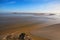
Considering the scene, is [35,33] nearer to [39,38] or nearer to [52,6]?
[39,38]

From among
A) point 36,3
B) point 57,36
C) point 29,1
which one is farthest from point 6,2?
point 57,36

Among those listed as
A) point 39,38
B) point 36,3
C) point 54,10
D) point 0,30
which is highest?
point 36,3

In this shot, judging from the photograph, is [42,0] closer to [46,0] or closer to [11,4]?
[46,0]

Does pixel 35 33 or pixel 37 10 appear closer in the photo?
pixel 35 33

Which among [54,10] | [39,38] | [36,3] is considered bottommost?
[39,38]

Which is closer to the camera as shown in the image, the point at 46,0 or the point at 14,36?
the point at 14,36

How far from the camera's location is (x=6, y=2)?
9.70 ft

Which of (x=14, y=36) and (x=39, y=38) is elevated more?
(x=14, y=36)

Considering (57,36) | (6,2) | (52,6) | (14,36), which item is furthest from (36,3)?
(14,36)

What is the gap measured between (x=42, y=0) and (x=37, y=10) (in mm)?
334

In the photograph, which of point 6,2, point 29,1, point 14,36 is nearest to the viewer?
point 14,36

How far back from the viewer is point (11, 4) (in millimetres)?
3051

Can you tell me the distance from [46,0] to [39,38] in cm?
118

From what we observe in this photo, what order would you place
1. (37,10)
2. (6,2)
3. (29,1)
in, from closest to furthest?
(6,2) < (29,1) < (37,10)
